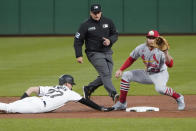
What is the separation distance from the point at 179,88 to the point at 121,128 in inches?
217

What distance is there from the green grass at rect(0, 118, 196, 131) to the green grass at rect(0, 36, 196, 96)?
400 cm

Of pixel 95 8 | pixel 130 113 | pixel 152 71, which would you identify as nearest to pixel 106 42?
pixel 95 8

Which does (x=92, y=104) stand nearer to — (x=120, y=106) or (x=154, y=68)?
(x=120, y=106)

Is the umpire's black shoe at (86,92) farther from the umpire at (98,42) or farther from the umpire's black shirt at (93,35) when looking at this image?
the umpire's black shirt at (93,35)

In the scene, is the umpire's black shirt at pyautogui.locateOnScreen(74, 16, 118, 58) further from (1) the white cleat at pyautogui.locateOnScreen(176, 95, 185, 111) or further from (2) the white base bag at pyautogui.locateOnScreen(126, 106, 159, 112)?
(1) the white cleat at pyautogui.locateOnScreen(176, 95, 185, 111)

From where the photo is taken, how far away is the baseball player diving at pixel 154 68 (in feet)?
31.4

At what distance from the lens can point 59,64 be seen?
1820 cm

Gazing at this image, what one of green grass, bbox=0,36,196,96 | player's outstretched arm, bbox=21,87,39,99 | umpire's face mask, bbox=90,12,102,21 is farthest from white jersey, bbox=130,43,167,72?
green grass, bbox=0,36,196,96

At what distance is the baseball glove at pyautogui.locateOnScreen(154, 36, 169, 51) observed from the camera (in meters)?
9.41

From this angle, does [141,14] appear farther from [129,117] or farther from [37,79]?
[129,117]

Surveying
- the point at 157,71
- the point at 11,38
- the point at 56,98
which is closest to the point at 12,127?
the point at 56,98

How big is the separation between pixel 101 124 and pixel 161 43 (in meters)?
1.98

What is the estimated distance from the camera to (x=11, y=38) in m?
26.6

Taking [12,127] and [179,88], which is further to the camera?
[179,88]
